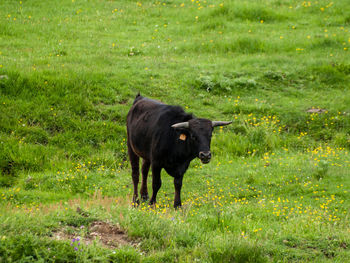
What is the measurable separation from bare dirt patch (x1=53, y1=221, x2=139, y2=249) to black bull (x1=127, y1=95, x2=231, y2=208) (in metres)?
3.28

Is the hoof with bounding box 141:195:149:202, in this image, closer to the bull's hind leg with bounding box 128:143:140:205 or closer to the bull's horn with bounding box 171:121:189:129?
the bull's hind leg with bounding box 128:143:140:205

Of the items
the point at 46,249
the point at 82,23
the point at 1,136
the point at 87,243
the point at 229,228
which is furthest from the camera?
the point at 82,23

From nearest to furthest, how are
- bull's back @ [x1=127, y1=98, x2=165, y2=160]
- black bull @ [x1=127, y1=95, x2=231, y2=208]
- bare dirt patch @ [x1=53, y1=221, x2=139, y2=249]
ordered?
bare dirt patch @ [x1=53, y1=221, x2=139, y2=249] → black bull @ [x1=127, y1=95, x2=231, y2=208] → bull's back @ [x1=127, y1=98, x2=165, y2=160]

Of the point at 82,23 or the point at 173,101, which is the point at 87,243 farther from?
the point at 82,23

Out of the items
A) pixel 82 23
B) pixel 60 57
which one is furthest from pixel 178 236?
pixel 82 23

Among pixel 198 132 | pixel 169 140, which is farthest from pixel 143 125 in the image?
pixel 198 132

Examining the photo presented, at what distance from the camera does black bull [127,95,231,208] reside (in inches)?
411

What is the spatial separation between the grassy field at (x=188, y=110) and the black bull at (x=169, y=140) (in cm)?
83

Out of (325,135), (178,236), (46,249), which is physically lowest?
(325,135)

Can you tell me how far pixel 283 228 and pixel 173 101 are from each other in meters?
9.10

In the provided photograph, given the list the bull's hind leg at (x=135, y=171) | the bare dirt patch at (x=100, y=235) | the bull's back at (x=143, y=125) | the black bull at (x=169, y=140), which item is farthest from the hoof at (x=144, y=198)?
the bare dirt patch at (x=100, y=235)

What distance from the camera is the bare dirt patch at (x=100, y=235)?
673 cm

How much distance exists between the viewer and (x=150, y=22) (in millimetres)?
23672

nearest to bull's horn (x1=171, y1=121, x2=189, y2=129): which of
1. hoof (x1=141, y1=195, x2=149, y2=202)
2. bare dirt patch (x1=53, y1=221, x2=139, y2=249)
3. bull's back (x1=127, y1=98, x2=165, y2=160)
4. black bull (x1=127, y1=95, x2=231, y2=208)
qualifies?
black bull (x1=127, y1=95, x2=231, y2=208)
